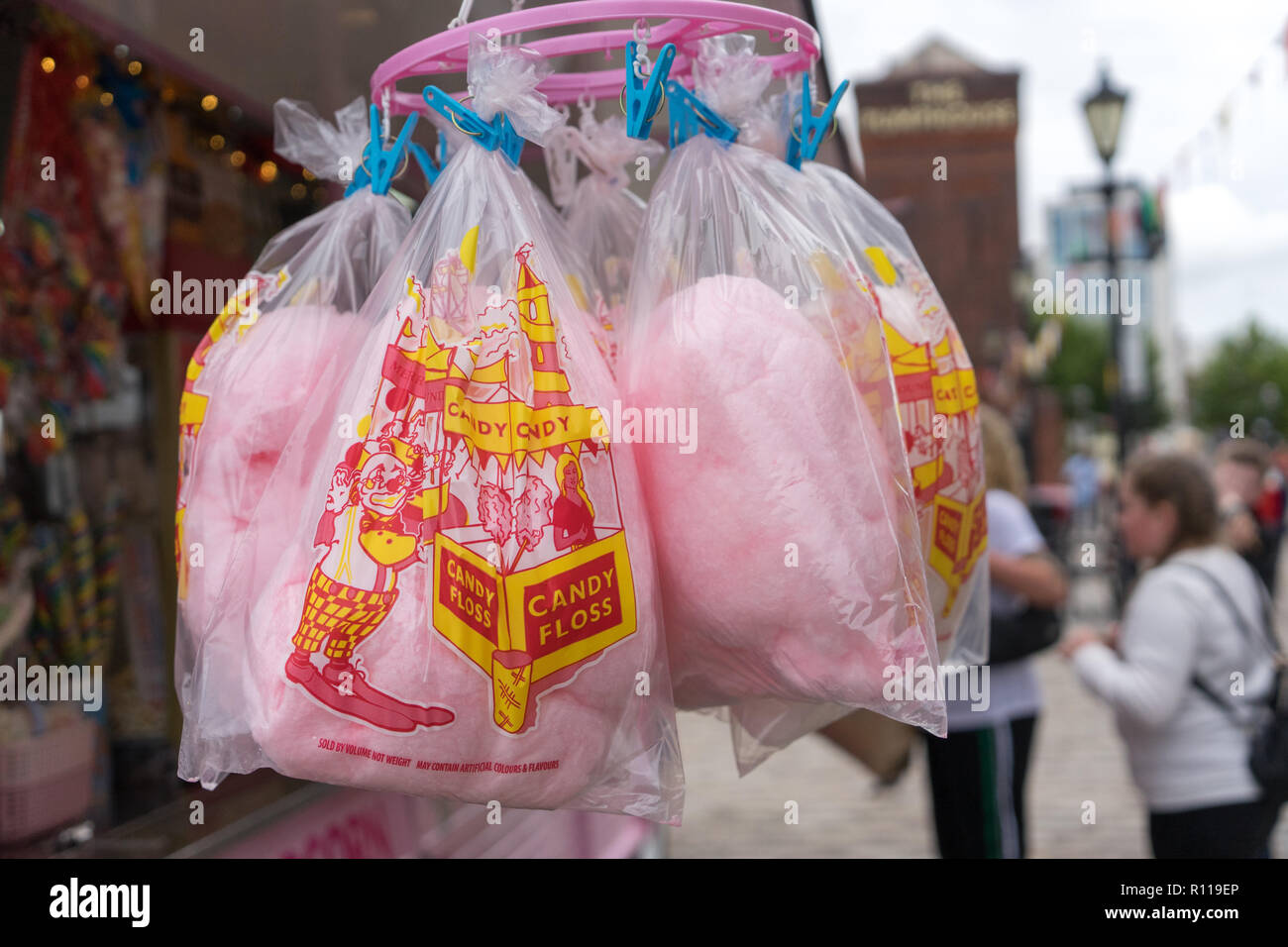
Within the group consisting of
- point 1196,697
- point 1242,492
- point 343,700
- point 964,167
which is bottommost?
point 1196,697

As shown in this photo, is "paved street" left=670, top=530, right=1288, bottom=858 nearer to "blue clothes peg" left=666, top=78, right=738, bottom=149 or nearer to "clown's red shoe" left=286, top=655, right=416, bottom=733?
"blue clothes peg" left=666, top=78, right=738, bottom=149

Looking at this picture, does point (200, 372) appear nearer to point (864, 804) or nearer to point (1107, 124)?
point (864, 804)

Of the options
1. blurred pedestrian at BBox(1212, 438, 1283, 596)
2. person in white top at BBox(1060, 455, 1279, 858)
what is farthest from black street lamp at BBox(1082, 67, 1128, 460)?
person in white top at BBox(1060, 455, 1279, 858)

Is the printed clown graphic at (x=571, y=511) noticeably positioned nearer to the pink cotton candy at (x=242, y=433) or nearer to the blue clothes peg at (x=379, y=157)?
the pink cotton candy at (x=242, y=433)

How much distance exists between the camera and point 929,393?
1.38 meters

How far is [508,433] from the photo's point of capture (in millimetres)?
1118

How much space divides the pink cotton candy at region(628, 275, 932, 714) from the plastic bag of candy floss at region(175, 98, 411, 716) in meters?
0.39

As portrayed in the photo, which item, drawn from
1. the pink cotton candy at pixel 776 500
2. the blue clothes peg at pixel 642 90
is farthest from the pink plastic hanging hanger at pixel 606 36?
the pink cotton candy at pixel 776 500

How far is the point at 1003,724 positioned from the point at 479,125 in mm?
3224

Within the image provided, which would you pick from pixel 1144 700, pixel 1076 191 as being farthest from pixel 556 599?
pixel 1076 191

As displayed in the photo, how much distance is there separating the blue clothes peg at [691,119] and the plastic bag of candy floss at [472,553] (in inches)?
7.9

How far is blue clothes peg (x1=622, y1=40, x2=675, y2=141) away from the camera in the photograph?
1194 mm

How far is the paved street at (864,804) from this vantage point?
575 centimetres

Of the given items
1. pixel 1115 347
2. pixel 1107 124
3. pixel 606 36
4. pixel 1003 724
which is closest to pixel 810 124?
pixel 606 36
